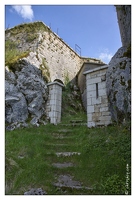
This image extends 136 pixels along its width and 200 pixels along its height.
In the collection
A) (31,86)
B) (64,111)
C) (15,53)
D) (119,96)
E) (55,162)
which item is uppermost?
(15,53)

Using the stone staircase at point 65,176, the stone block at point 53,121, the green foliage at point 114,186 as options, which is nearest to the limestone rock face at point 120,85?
the stone staircase at point 65,176

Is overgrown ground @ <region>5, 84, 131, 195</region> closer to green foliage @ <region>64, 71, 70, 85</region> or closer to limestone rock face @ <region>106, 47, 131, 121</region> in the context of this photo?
limestone rock face @ <region>106, 47, 131, 121</region>

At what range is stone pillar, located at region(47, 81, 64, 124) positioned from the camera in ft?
25.1

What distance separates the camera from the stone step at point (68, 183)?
2.97 metres

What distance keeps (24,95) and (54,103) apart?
4.93 feet

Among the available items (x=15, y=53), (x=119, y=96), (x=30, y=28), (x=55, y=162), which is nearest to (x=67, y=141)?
(x=55, y=162)

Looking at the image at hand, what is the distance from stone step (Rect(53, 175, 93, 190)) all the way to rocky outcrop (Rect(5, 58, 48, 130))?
374 centimetres

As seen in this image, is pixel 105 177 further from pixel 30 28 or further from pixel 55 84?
pixel 30 28

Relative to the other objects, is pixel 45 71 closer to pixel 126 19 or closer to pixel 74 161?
pixel 126 19

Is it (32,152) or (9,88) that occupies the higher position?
(9,88)

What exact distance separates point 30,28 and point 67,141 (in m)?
8.49

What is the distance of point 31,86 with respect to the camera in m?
7.62

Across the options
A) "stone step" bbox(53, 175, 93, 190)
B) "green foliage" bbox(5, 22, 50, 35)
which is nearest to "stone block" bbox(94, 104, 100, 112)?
"stone step" bbox(53, 175, 93, 190)

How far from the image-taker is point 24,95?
24.5ft
